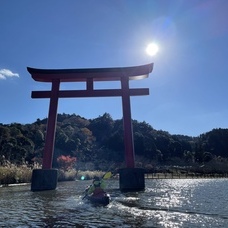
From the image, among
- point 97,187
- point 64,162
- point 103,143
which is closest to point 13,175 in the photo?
point 97,187

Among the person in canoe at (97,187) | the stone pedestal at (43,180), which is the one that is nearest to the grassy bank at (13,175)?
the stone pedestal at (43,180)

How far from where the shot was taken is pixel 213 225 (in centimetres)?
625

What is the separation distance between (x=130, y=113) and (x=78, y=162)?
2960cm

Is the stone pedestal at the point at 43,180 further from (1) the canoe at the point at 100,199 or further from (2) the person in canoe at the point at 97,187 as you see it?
(1) the canoe at the point at 100,199

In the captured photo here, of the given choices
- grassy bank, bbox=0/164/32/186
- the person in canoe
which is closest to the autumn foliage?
grassy bank, bbox=0/164/32/186

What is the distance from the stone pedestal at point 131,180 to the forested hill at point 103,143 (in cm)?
2125

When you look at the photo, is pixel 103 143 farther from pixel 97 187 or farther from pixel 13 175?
pixel 97 187

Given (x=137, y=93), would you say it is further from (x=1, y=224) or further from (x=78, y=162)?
(x=78, y=162)

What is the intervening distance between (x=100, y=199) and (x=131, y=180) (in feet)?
14.7

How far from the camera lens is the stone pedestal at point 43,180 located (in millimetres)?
14469

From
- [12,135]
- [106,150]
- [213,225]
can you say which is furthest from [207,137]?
[213,225]

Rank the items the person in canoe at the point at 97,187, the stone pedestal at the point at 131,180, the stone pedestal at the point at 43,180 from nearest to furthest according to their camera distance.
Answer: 1. the person in canoe at the point at 97,187
2. the stone pedestal at the point at 131,180
3. the stone pedestal at the point at 43,180

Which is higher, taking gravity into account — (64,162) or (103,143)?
(103,143)

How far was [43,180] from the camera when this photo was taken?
48.0 feet
